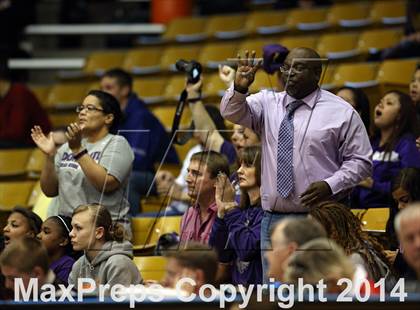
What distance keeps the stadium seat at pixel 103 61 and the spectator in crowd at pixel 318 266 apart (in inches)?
299

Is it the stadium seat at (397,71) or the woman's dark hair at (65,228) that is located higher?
the stadium seat at (397,71)

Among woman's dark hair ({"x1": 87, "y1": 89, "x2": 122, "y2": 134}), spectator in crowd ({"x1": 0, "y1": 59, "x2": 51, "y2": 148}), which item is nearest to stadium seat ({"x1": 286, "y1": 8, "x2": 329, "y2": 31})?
spectator in crowd ({"x1": 0, "y1": 59, "x2": 51, "y2": 148})

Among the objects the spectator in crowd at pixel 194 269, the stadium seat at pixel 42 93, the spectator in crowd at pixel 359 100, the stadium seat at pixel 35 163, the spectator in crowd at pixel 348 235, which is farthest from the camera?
the stadium seat at pixel 42 93

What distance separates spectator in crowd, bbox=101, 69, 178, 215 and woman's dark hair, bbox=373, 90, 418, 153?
138 cm

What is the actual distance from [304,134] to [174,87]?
4833mm

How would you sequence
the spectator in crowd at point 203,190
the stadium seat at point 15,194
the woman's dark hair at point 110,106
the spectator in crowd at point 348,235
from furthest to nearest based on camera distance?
the stadium seat at point 15,194
the woman's dark hair at point 110,106
the spectator in crowd at point 203,190
the spectator in crowd at point 348,235

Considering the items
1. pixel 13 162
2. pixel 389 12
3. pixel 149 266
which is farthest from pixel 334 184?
pixel 389 12

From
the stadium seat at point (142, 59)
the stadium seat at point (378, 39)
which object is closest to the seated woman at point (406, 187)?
the stadium seat at point (378, 39)

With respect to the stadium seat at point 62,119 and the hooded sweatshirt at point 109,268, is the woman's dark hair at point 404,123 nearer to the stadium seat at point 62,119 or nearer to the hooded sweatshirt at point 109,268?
the hooded sweatshirt at point 109,268

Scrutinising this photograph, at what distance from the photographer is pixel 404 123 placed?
7375 millimetres

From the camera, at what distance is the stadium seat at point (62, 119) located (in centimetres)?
1087

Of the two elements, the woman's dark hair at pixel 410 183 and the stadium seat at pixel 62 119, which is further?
the stadium seat at pixel 62 119

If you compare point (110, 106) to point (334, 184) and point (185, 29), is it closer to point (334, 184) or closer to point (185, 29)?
point (334, 184)

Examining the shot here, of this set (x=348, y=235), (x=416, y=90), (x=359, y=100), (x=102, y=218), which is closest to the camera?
(x=348, y=235)
